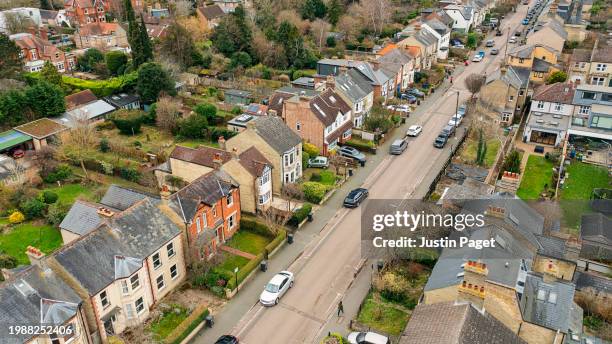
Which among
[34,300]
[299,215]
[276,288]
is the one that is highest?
[34,300]

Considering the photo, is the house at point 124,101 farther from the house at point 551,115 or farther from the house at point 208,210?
the house at point 551,115

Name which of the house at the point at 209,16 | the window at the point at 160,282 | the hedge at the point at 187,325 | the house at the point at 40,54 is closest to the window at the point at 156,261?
the window at the point at 160,282

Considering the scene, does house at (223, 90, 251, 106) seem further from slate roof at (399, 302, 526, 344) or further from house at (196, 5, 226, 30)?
slate roof at (399, 302, 526, 344)

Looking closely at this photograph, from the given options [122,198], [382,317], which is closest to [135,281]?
[122,198]

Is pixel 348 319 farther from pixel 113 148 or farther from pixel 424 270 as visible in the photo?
pixel 113 148

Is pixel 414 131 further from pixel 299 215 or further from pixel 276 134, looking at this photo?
pixel 299 215

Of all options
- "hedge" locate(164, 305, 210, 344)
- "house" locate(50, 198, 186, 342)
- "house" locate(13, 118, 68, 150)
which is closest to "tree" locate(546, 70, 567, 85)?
"house" locate(50, 198, 186, 342)

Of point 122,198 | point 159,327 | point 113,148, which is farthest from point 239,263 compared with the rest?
point 113,148
